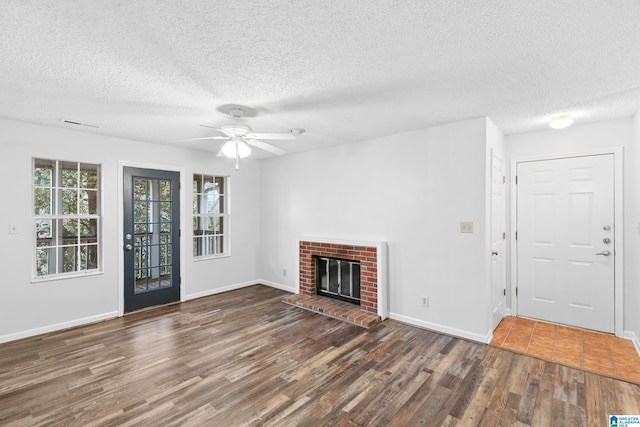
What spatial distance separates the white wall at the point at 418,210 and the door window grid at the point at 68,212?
3.02m

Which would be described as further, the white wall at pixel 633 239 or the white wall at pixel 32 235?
the white wall at pixel 32 235

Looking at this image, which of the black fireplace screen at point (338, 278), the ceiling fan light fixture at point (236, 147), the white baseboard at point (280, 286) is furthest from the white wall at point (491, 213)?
the white baseboard at point (280, 286)

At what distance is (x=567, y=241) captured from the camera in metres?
3.68

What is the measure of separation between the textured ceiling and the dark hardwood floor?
2473 mm

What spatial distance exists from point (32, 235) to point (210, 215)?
2.31 m

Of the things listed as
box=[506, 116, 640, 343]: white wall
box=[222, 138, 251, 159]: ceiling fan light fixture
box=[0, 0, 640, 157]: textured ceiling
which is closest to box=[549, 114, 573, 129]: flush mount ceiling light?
box=[0, 0, 640, 157]: textured ceiling

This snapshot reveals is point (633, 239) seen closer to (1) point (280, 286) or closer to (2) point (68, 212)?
(1) point (280, 286)

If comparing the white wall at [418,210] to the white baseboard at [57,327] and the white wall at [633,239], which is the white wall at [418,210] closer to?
the white wall at [633,239]

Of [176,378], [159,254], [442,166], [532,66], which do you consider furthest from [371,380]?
[159,254]

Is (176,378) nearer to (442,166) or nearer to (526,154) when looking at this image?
(442,166)

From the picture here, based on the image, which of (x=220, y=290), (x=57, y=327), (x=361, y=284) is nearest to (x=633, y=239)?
(x=361, y=284)

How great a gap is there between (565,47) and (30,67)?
3616 mm

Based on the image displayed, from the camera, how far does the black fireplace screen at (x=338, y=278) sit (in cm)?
445

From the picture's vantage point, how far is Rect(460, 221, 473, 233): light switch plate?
339 cm
